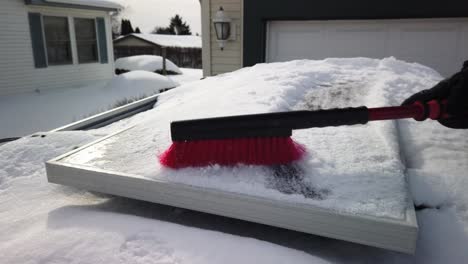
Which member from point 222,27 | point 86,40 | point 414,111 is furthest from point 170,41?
point 414,111

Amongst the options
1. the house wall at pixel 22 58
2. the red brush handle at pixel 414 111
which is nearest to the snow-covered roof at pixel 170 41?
the house wall at pixel 22 58

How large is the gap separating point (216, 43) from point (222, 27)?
515 millimetres

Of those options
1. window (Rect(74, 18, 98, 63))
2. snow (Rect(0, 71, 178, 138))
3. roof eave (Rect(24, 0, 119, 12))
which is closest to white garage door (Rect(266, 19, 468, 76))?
snow (Rect(0, 71, 178, 138))

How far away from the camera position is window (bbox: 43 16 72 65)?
10.4m

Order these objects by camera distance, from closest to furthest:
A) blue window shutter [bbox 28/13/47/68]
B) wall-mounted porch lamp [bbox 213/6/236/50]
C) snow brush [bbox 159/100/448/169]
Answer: snow brush [bbox 159/100/448/169] → wall-mounted porch lamp [bbox 213/6/236/50] → blue window shutter [bbox 28/13/47/68]

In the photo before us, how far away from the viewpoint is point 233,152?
1.38 m

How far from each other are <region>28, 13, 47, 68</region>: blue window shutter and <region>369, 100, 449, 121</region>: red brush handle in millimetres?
11012

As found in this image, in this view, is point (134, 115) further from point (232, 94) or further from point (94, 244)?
point (94, 244)

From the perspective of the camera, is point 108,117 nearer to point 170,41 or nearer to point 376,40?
point 376,40

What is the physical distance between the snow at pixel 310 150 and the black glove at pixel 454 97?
0.25 m

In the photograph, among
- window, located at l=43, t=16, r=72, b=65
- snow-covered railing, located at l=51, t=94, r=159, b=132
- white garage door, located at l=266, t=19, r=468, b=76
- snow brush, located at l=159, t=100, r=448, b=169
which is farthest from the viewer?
window, located at l=43, t=16, r=72, b=65

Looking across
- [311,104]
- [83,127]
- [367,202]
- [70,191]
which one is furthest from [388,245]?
[83,127]

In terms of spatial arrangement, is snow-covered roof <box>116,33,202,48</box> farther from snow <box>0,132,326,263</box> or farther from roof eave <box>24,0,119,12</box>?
snow <box>0,132,326,263</box>

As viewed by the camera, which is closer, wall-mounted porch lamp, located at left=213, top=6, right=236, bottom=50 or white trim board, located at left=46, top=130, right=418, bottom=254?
white trim board, located at left=46, top=130, right=418, bottom=254
